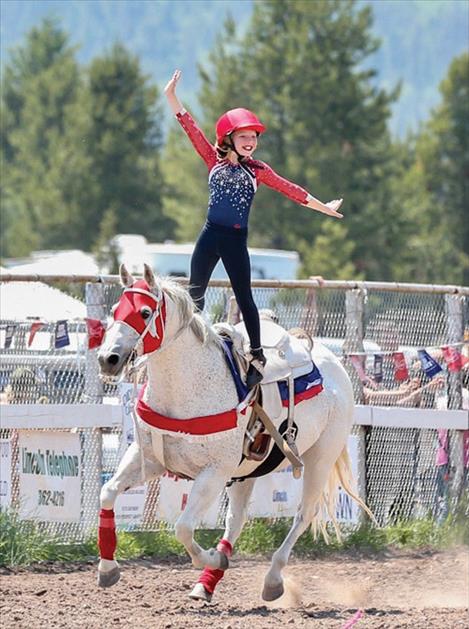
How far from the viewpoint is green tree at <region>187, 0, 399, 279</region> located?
4041 centimetres

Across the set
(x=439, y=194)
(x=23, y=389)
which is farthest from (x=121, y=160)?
(x=23, y=389)

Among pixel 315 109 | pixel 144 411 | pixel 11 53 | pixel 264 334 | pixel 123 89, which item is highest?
pixel 11 53

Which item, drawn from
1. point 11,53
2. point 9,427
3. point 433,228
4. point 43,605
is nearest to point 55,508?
point 9,427

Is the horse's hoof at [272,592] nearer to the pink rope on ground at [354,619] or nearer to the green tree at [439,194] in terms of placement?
the pink rope on ground at [354,619]

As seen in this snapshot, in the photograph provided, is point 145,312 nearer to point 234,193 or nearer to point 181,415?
point 181,415

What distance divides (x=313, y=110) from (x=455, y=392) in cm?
3201

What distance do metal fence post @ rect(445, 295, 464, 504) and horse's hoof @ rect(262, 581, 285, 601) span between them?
11.5 ft

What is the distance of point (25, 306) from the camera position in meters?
11.3

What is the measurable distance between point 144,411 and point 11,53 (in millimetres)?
73164

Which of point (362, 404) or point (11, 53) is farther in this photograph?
point (11, 53)

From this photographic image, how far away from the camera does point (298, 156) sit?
41.4 m

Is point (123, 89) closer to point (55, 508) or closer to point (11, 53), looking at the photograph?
point (11, 53)

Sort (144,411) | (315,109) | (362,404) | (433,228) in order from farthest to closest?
(433,228) → (315,109) → (362,404) → (144,411)

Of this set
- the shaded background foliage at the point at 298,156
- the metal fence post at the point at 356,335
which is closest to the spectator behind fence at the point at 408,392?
the metal fence post at the point at 356,335
